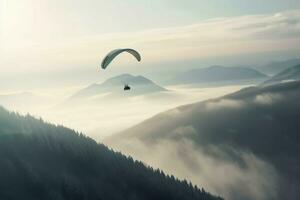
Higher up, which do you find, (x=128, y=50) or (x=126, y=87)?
(x=128, y=50)

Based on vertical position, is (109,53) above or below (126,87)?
above
